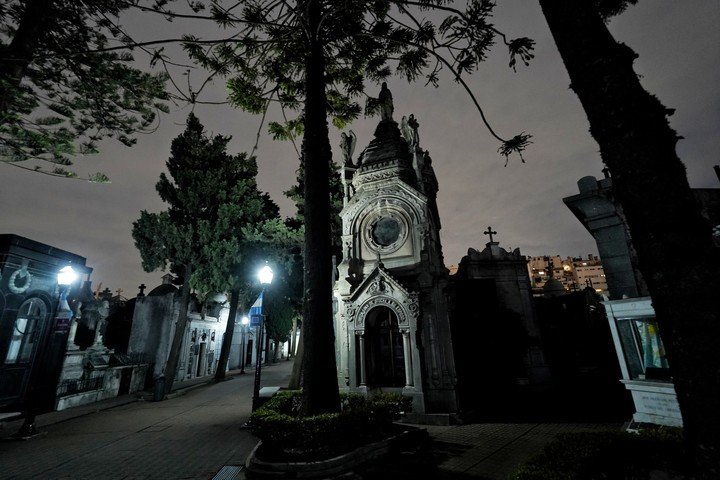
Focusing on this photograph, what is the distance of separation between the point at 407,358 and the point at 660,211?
11.7 m

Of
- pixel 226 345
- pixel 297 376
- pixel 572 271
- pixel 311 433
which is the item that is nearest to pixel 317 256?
pixel 311 433

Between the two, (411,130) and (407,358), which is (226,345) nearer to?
(407,358)

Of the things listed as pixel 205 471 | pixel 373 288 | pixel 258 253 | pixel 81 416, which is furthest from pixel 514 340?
pixel 81 416

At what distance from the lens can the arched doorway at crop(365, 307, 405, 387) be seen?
13882mm

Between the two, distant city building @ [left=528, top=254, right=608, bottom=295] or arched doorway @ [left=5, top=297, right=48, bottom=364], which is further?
distant city building @ [left=528, top=254, right=608, bottom=295]

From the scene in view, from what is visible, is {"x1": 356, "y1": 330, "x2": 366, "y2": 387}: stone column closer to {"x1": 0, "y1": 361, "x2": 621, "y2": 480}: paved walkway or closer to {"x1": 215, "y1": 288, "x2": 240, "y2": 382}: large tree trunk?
{"x1": 0, "y1": 361, "x2": 621, "y2": 480}: paved walkway

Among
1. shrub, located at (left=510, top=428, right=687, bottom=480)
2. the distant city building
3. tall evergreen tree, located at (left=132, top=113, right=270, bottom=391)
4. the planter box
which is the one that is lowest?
the planter box

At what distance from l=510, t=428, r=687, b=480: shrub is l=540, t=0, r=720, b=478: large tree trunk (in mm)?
1390

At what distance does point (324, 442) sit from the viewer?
256 inches

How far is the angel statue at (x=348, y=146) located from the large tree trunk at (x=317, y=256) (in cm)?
987

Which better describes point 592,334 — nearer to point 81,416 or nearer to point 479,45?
point 479,45

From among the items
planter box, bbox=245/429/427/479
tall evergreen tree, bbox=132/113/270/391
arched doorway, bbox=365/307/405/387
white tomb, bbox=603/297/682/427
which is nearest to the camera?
planter box, bbox=245/429/427/479

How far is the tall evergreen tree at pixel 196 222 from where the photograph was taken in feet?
63.2

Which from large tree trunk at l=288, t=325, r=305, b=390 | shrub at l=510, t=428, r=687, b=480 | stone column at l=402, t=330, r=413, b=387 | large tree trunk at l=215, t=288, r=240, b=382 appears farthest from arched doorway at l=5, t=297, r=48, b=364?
shrub at l=510, t=428, r=687, b=480
